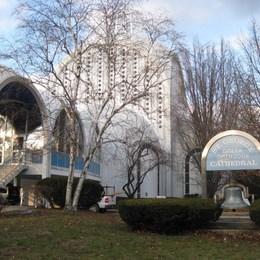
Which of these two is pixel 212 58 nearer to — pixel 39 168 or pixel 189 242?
pixel 39 168

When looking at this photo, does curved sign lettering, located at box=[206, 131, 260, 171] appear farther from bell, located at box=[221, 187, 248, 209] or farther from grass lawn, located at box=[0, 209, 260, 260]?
grass lawn, located at box=[0, 209, 260, 260]

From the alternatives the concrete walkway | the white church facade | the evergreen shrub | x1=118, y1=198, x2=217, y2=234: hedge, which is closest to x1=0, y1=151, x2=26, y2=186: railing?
the white church facade

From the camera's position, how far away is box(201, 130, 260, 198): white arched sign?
614 inches

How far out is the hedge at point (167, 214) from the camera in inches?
527

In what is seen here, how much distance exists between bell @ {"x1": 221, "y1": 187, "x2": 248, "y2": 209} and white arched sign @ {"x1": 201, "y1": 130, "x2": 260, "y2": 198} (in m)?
1.70

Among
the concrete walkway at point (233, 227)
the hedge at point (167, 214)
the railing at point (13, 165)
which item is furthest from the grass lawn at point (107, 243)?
the railing at point (13, 165)

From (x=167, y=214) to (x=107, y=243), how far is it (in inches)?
102

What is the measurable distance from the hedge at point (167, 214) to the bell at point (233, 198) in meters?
3.41

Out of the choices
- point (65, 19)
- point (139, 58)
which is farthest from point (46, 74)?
point (139, 58)

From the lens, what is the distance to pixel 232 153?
15898 millimetres

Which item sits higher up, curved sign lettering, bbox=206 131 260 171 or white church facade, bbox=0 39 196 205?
white church facade, bbox=0 39 196 205

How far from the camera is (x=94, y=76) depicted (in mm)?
22281

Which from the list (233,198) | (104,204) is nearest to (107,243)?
(233,198)

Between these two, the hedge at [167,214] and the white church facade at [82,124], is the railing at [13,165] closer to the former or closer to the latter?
the white church facade at [82,124]
